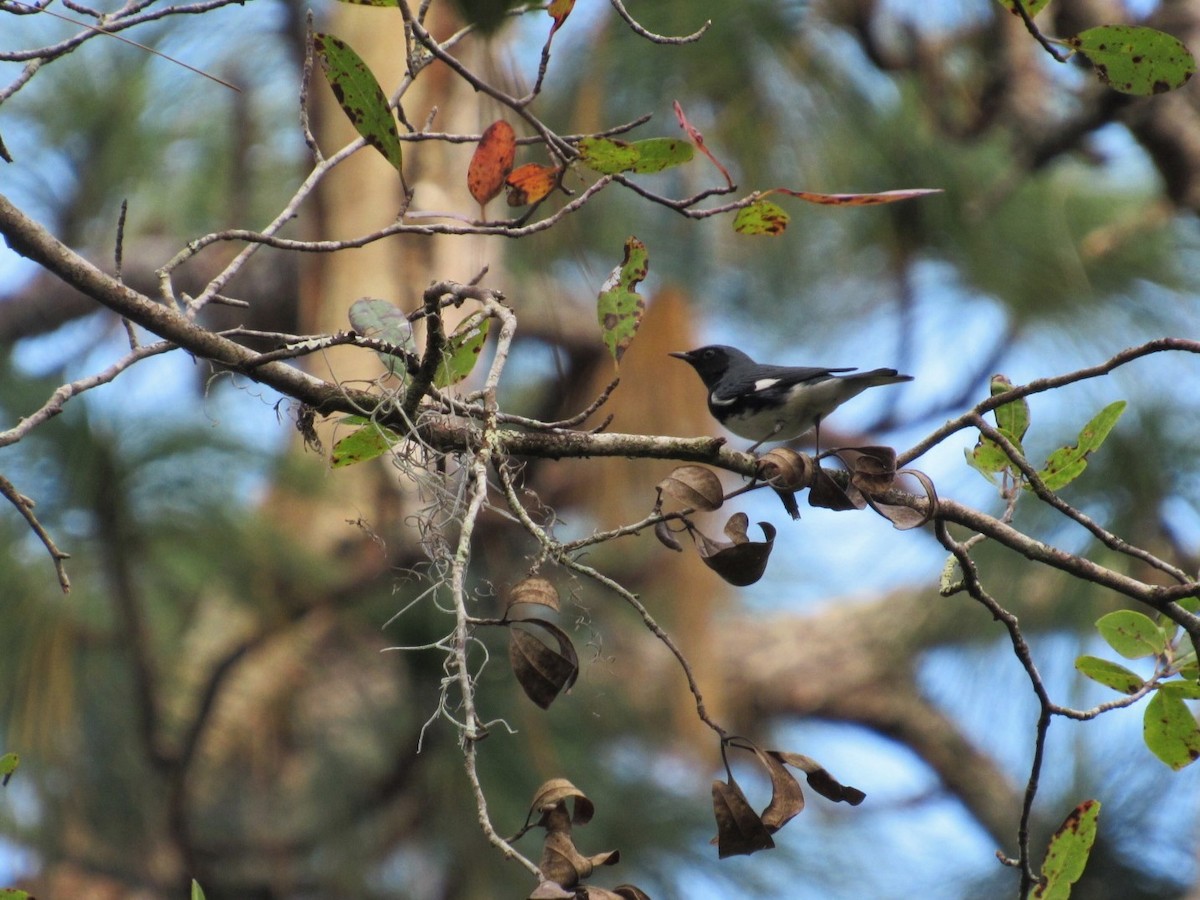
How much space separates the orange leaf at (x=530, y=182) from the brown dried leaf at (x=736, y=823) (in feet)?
1.92

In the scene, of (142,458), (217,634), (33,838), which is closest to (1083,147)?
(142,458)

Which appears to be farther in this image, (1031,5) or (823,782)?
(1031,5)

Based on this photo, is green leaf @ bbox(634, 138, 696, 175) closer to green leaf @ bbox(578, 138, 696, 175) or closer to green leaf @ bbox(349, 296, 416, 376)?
green leaf @ bbox(578, 138, 696, 175)

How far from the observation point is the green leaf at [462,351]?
1.10m

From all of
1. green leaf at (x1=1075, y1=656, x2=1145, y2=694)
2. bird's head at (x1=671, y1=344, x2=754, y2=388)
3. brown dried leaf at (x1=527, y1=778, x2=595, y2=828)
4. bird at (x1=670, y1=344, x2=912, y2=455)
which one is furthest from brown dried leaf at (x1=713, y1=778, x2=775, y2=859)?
bird's head at (x1=671, y1=344, x2=754, y2=388)

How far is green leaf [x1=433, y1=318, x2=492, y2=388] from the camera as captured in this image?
43.3 inches

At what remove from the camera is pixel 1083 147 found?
127 inches

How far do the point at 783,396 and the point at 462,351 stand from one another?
35.8 inches

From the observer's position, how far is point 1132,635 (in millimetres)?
1132

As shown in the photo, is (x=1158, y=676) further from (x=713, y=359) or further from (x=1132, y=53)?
(x=713, y=359)

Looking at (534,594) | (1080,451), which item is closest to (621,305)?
(534,594)

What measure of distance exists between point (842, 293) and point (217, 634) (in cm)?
262

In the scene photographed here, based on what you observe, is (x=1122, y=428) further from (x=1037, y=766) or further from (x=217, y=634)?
(x=217, y=634)

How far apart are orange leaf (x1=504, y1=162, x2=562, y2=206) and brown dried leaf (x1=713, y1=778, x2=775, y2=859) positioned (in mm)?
584
